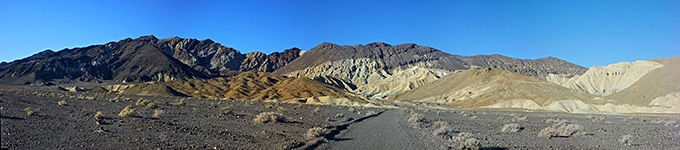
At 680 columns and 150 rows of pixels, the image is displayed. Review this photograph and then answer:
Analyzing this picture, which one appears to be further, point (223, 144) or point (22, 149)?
point (223, 144)

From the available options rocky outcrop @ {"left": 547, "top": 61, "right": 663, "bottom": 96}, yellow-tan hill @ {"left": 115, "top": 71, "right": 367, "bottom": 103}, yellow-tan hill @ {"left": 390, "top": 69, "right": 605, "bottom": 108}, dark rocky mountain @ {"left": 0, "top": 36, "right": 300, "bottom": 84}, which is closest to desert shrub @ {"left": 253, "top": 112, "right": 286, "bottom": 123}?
yellow-tan hill @ {"left": 115, "top": 71, "right": 367, "bottom": 103}

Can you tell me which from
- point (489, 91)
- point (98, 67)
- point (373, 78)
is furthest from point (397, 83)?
point (98, 67)

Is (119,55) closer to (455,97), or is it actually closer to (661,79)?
(455,97)

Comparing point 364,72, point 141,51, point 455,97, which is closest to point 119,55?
point 141,51

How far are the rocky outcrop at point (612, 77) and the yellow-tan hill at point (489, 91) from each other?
1670 cm

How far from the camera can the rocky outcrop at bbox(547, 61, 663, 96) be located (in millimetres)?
84312

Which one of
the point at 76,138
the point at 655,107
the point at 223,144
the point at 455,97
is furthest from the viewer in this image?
the point at 455,97

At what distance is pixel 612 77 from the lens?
91.8 m

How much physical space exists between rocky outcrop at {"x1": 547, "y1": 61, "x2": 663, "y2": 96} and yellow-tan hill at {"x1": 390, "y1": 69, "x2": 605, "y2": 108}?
16699 mm

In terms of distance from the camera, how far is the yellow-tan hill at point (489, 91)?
73.1 meters

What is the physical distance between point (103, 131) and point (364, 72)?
7057 inches

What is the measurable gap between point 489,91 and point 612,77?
35956 millimetres

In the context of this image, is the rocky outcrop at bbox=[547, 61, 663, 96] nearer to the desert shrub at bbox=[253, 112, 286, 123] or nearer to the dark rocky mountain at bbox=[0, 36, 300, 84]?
the desert shrub at bbox=[253, 112, 286, 123]

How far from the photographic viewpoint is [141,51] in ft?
633
